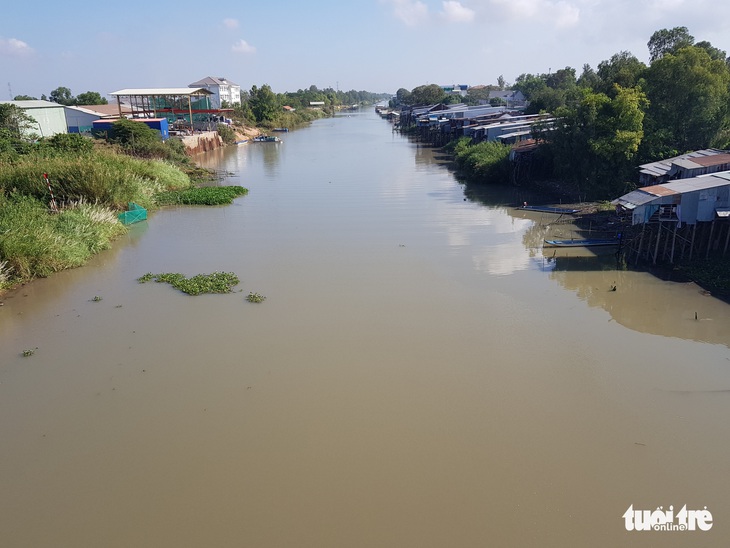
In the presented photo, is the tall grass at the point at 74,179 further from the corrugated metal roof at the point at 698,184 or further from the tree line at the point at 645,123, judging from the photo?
the corrugated metal roof at the point at 698,184

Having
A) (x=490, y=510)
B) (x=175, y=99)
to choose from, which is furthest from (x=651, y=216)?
(x=175, y=99)

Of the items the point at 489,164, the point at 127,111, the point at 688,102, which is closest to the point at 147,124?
the point at 127,111

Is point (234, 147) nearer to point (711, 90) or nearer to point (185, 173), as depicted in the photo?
point (185, 173)

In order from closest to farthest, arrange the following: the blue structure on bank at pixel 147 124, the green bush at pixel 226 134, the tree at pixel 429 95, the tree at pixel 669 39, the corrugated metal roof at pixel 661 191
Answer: the corrugated metal roof at pixel 661 191
the tree at pixel 669 39
the blue structure on bank at pixel 147 124
the green bush at pixel 226 134
the tree at pixel 429 95

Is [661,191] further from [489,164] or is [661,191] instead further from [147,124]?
[147,124]

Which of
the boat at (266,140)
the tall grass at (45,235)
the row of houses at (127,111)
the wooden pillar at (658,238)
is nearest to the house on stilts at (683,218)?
the wooden pillar at (658,238)

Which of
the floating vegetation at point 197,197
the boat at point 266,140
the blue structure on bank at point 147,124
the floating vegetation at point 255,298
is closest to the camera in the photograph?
the floating vegetation at point 255,298

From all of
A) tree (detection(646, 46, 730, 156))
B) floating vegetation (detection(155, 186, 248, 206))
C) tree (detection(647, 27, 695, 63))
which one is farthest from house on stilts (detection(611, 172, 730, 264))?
tree (detection(647, 27, 695, 63))
